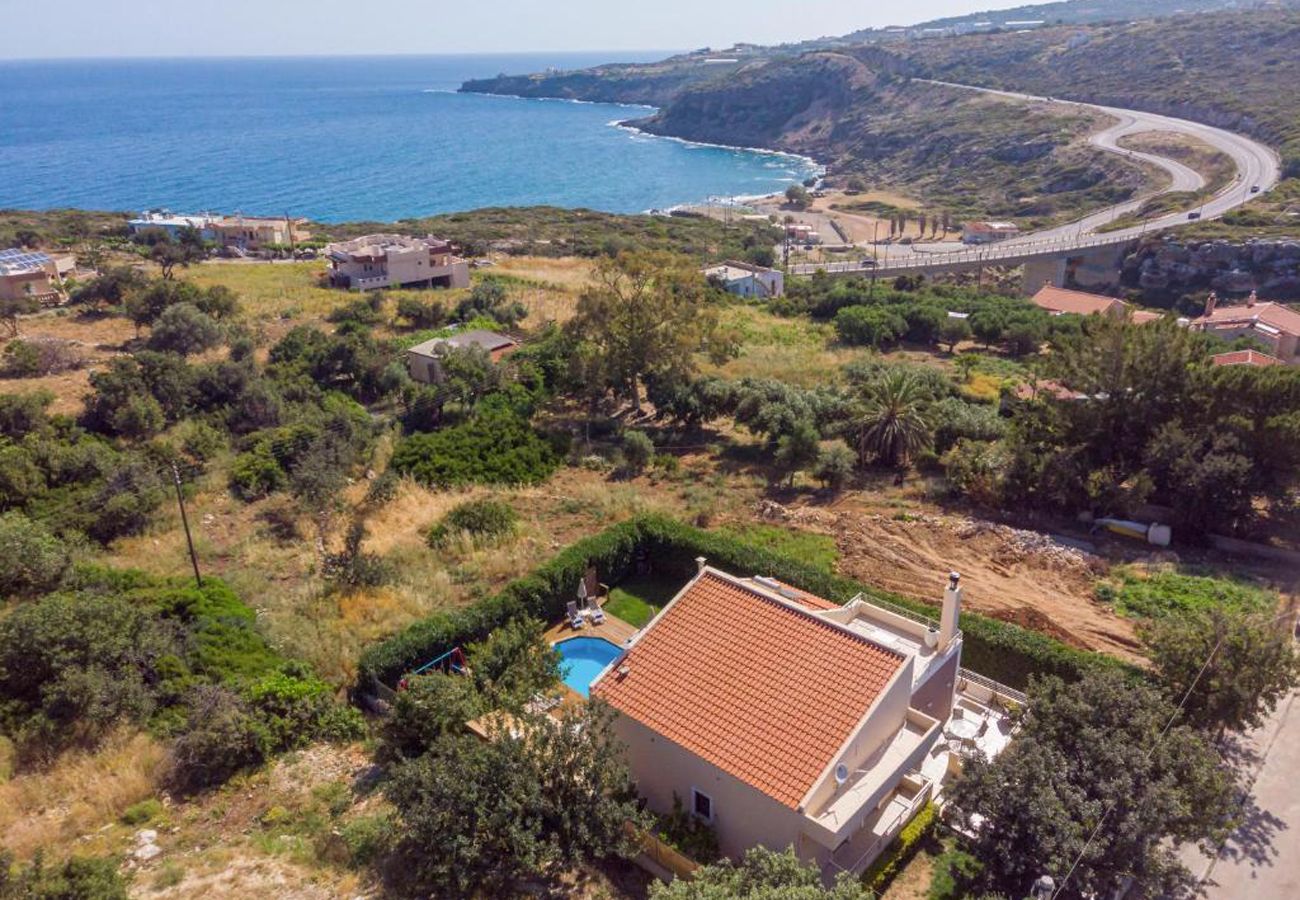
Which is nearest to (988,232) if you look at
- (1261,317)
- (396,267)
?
(1261,317)

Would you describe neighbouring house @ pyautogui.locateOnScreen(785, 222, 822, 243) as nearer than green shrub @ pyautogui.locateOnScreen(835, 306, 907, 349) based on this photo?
No

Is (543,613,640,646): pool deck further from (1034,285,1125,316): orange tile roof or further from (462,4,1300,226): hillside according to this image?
(462,4,1300,226): hillside

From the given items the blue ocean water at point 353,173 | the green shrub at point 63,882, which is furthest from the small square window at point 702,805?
the blue ocean water at point 353,173

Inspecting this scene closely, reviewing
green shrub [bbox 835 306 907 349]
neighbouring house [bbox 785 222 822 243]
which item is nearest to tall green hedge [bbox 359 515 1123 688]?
green shrub [bbox 835 306 907 349]

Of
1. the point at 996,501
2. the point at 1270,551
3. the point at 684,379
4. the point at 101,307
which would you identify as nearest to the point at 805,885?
the point at 996,501

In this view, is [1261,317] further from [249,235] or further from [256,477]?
[249,235]

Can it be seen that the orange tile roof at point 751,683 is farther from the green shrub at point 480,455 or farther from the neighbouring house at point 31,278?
the neighbouring house at point 31,278
